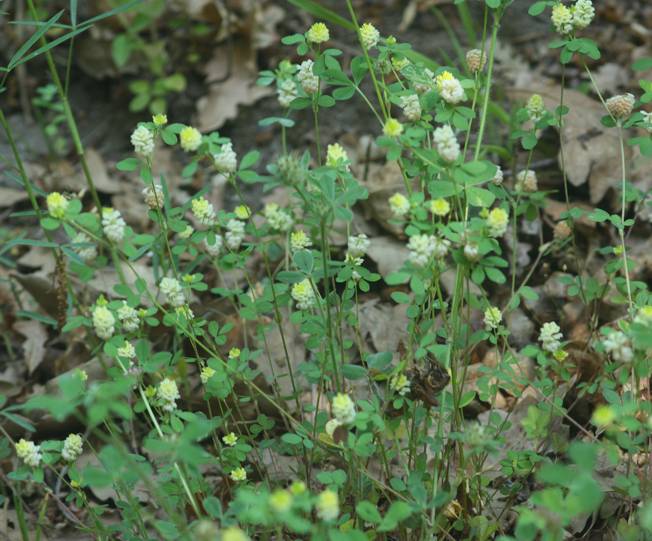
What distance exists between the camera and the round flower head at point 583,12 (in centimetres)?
165

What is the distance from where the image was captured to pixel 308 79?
67.6 inches

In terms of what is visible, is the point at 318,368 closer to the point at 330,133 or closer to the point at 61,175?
the point at 330,133

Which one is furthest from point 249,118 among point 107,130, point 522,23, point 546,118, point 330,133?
point 546,118

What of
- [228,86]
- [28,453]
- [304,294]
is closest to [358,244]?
[304,294]

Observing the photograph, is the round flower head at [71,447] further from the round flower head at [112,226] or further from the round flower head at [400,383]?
the round flower head at [400,383]

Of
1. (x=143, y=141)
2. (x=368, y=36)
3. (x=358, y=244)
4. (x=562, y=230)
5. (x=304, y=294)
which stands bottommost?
(x=562, y=230)

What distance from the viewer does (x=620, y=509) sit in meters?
1.71

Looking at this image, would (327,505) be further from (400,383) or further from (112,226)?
(112,226)

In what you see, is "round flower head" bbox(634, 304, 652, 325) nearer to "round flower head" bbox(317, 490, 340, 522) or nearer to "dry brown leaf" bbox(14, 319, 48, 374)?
"round flower head" bbox(317, 490, 340, 522)

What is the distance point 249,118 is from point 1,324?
1426 mm

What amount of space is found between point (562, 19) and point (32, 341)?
1.91 metres

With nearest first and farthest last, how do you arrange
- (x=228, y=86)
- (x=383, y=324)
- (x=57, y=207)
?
(x=57, y=207) → (x=383, y=324) → (x=228, y=86)

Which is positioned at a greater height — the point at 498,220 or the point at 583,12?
the point at 583,12

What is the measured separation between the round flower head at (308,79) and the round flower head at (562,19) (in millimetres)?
522
